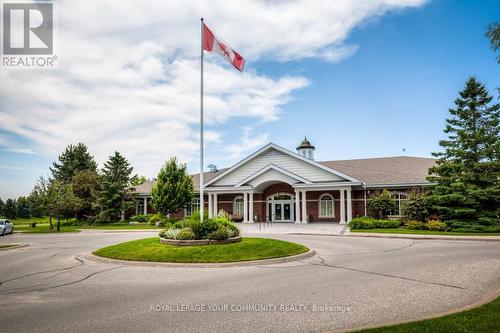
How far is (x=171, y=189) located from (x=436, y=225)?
22752 mm

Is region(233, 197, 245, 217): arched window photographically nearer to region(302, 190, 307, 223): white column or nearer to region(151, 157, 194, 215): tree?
region(151, 157, 194, 215): tree

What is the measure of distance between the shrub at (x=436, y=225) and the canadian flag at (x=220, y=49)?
17647 mm

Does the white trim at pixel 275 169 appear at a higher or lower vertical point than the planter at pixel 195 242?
higher

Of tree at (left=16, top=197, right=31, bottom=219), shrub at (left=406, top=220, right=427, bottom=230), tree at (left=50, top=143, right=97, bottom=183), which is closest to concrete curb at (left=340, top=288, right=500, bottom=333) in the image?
shrub at (left=406, top=220, right=427, bottom=230)

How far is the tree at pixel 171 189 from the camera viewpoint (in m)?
35.7

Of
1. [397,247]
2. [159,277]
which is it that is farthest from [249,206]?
[159,277]

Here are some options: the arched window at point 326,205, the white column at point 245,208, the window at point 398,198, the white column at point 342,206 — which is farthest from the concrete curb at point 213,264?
the white column at point 245,208

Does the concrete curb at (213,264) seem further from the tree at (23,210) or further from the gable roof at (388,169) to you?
the tree at (23,210)

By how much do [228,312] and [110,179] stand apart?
38160mm

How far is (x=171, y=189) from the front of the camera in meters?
35.9

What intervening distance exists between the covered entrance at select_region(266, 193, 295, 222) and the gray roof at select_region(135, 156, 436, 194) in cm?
613

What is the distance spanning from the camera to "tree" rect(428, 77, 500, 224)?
2475cm

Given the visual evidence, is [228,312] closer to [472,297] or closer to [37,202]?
[472,297]

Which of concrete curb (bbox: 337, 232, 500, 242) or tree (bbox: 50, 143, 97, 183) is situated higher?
tree (bbox: 50, 143, 97, 183)
